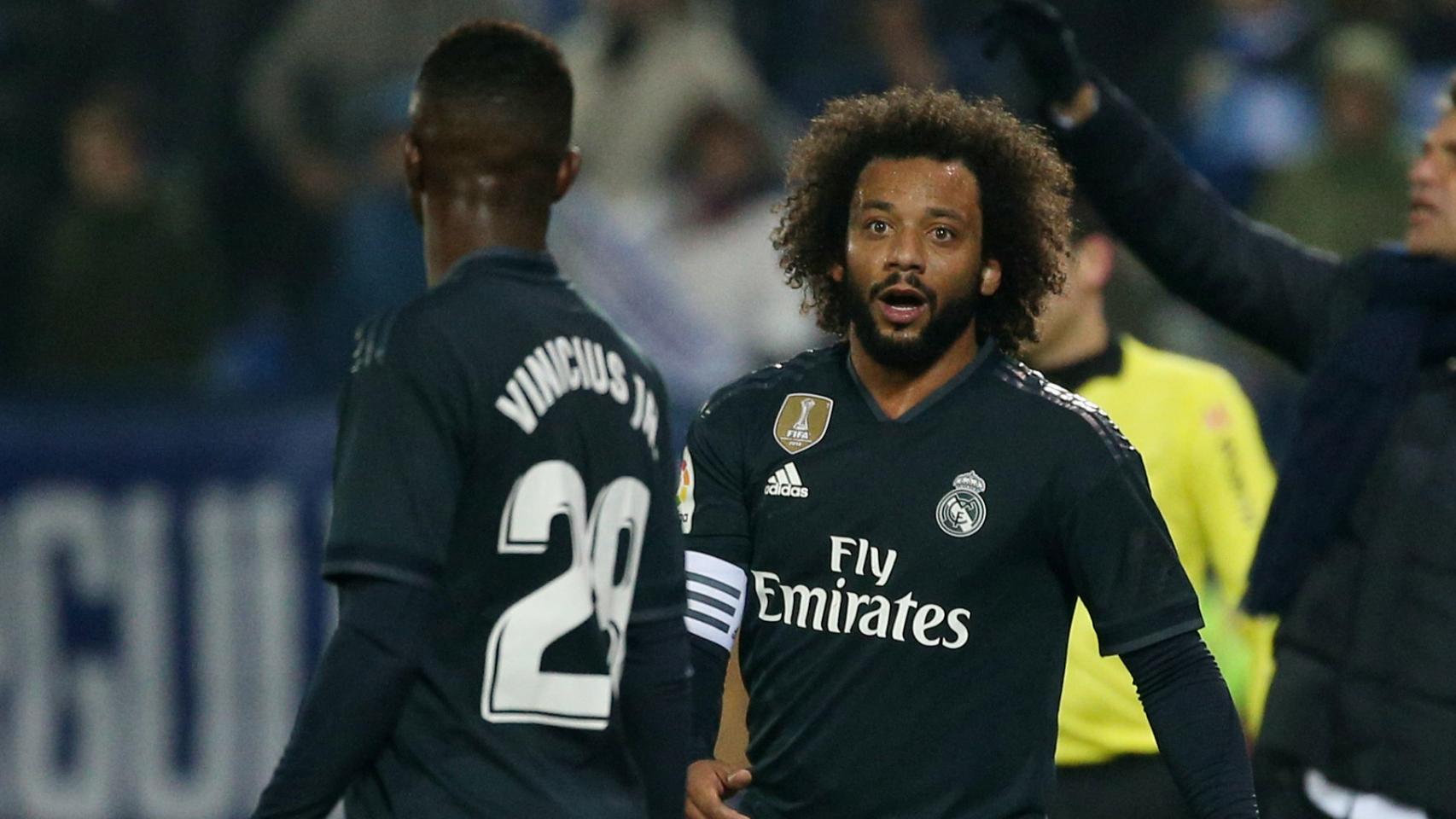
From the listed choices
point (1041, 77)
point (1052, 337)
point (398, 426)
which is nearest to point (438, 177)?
point (398, 426)

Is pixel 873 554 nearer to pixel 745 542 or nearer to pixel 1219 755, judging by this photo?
pixel 745 542

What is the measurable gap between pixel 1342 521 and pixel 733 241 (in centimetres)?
420

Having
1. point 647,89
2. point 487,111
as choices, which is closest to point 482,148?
point 487,111

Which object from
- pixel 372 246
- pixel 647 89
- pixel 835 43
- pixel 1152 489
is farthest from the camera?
pixel 835 43

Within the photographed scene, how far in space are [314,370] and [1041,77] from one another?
4278 mm

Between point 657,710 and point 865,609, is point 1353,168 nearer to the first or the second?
point 865,609

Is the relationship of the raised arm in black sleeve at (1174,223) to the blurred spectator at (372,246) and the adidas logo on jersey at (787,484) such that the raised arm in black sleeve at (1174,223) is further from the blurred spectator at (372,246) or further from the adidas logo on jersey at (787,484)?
the blurred spectator at (372,246)

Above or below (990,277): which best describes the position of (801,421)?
below

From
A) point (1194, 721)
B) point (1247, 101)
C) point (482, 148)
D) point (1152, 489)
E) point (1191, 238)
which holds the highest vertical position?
point (1247, 101)

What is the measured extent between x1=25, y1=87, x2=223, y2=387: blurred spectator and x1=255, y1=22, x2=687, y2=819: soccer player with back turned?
514cm

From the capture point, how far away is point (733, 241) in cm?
845

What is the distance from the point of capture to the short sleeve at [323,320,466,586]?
9.95 ft

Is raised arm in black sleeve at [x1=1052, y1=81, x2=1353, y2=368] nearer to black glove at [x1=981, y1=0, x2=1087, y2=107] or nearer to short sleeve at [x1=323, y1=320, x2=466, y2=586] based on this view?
black glove at [x1=981, y1=0, x2=1087, y2=107]

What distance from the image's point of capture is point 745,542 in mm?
3650
